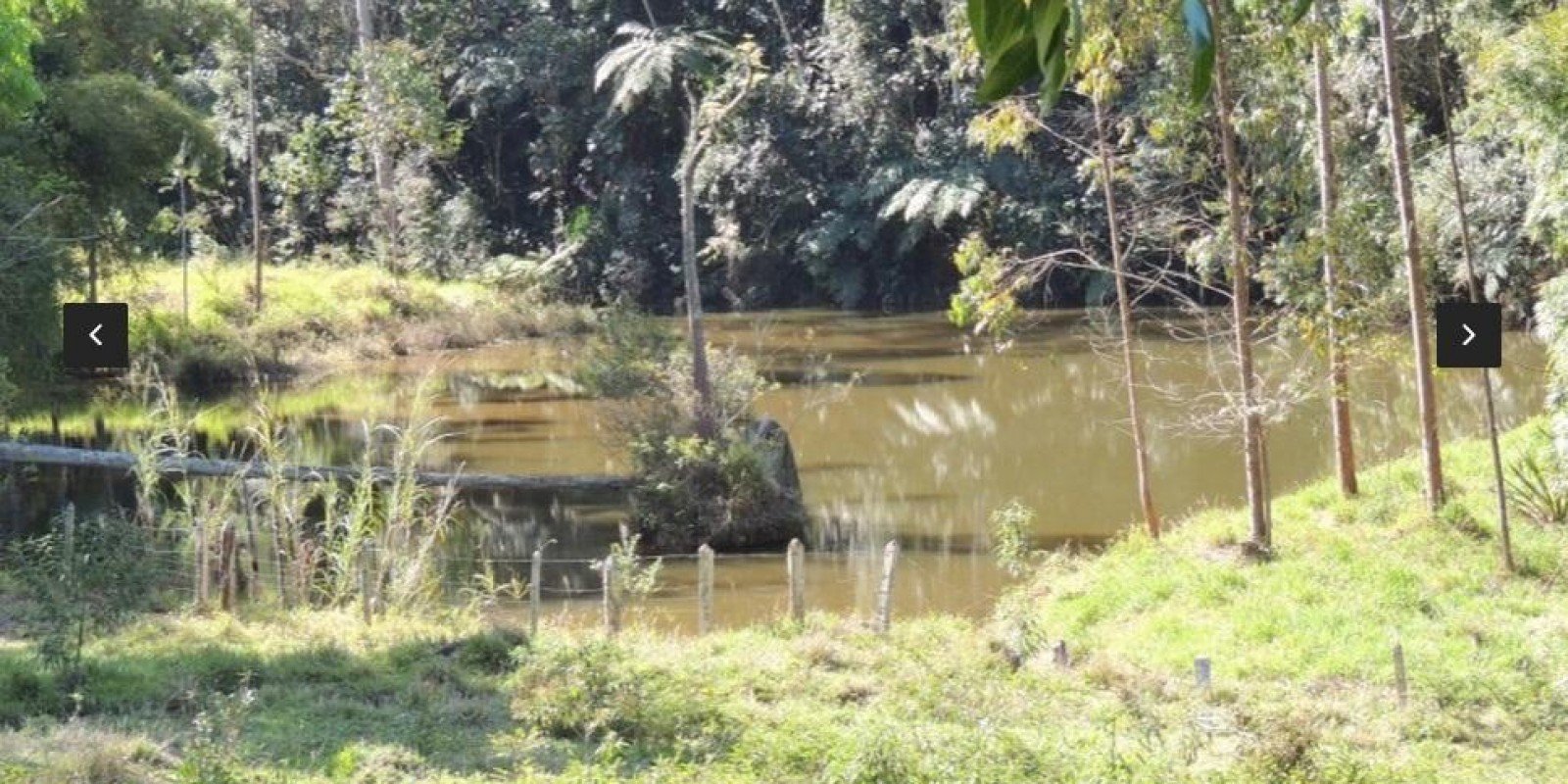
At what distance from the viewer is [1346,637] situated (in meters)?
12.4

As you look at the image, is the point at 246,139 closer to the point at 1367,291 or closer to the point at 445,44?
the point at 445,44

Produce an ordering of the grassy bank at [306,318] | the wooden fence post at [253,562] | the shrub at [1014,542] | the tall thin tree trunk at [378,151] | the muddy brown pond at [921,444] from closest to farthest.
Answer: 1. the wooden fence post at [253,562]
2. the shrub at [1014,542]
3. the muddy brown pond at [921,444]
4. the grassy bank at [306,318]
5. the tall thin tree trunk at [378,151]

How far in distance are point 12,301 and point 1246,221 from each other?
11664mm

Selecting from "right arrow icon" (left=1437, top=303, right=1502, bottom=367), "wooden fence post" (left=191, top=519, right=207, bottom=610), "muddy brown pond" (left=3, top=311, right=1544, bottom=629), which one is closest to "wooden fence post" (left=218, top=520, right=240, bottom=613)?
"wooden fence post" (left=191, top=519, right=207, bottom=610)

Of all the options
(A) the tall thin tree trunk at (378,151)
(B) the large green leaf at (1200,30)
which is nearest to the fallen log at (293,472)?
(B) the large green leaf at (1200,30)

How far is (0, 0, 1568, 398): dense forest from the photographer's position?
26.0 metres

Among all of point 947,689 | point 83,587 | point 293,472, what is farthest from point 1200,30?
point 293,472

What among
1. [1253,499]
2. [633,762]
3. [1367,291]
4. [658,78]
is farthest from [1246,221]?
[658,78]

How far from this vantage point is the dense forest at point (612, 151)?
26.0 meters

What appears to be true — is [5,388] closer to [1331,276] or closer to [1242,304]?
[1242,304]

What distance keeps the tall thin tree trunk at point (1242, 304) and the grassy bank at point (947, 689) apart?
0.42m

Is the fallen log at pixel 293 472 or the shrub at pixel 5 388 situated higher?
the shrub at pixel 5 388

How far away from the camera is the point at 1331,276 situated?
15.3 metres

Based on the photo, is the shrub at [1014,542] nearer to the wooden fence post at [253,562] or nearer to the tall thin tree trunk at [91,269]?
the wooden fence post at [253,562]
